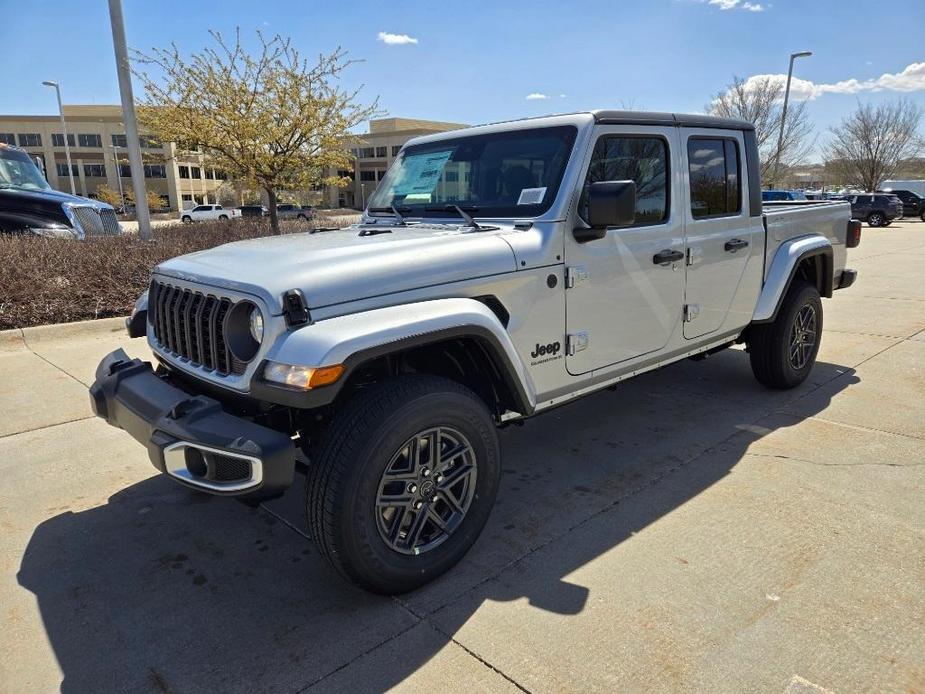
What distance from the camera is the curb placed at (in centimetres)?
659

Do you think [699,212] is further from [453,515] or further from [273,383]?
[273,383]

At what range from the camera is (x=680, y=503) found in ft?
11.1

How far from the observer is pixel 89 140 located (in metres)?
71.6

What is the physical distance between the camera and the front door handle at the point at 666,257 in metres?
3.65

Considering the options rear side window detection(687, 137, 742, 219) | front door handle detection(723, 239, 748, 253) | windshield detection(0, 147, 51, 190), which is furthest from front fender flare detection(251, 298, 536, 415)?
windshield detection(0, 147, 51, 190)

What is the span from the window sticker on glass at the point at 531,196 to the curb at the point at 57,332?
18.7 ft

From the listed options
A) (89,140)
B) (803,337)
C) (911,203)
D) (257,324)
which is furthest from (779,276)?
(89,140)

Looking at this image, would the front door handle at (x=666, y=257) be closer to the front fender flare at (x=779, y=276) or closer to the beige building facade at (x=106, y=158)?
the front fender flare at (x=779, y=276)

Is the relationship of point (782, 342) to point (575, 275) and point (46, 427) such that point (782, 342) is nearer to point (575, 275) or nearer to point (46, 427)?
point (575, 275)

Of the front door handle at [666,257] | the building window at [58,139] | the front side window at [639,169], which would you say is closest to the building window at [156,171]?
the building window at [58,139]

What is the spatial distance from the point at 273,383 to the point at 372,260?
648mm

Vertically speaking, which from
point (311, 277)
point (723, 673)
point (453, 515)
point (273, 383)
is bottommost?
point (723, 673)

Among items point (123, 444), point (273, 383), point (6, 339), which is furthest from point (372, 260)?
point (6, 339)

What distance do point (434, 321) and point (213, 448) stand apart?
93cm
